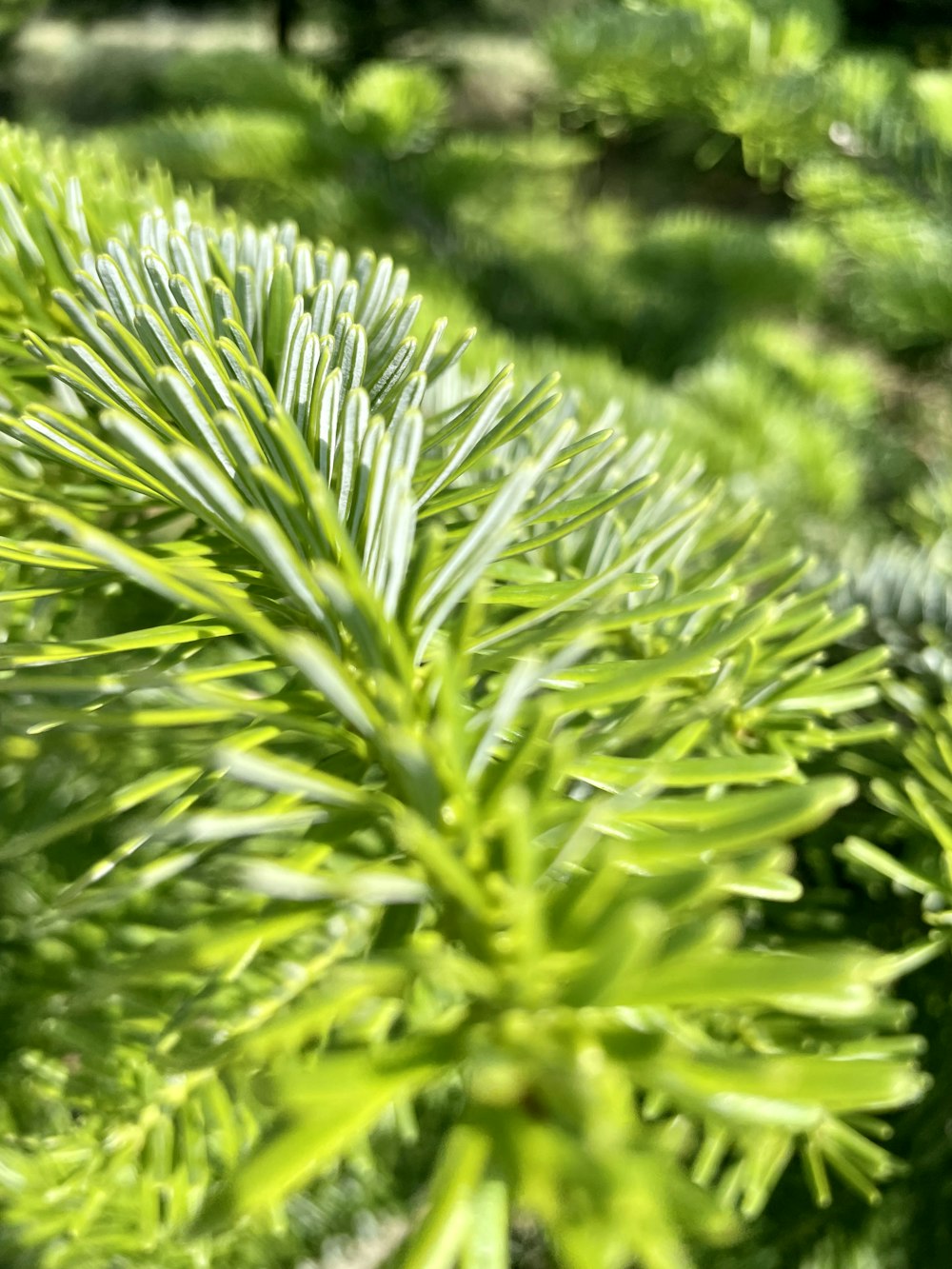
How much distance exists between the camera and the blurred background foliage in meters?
0.27

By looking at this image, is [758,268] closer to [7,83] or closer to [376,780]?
[376,780]

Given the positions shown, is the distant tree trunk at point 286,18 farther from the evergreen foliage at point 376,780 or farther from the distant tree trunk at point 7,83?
the evergreen foliage at point 376,780

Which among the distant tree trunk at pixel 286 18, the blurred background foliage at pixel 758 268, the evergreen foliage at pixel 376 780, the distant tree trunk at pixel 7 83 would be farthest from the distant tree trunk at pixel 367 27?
the evergreen foliage at pixel 376 780

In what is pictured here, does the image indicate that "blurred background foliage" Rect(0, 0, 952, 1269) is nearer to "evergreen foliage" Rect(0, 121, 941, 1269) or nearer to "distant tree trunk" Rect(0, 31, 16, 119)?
"evergreen foliage" Rect(0, 121, 941, 1269)

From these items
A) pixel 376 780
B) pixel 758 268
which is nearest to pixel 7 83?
pixel 758 268

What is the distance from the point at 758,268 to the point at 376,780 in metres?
0.69

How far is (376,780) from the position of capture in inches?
5.6

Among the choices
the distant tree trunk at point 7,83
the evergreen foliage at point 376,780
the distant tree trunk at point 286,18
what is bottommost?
the evergreen foliage at point 376,780

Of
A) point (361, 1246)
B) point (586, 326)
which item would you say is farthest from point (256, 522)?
point (586, 326)

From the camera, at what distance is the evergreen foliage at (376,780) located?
82 mm

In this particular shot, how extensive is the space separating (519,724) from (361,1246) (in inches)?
13.6

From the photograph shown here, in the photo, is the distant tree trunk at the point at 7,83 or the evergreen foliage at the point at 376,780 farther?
the distant tree trunk at the point at 7,83

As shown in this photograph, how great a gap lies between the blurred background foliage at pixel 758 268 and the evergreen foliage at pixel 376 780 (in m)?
0.06

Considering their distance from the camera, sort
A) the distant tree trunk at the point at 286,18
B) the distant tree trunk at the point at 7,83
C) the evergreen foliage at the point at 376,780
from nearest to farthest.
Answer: the evergreen foliage at the point at 376,780 < the distant tree trunk at the point at 286,18 < the distant tree trunk at the point at 7,83
